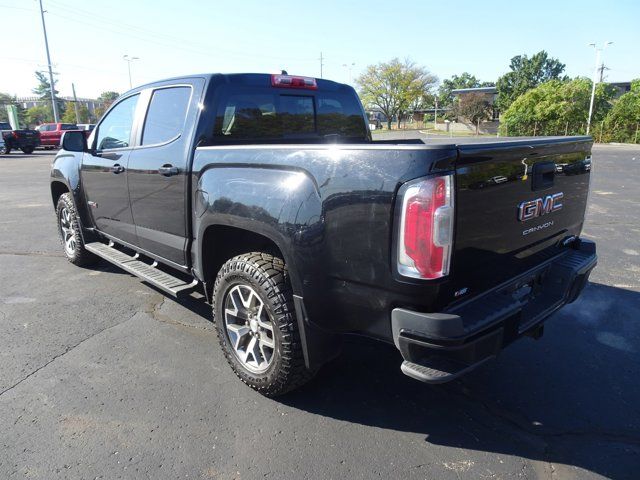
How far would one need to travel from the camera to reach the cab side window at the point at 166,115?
3.38 metres

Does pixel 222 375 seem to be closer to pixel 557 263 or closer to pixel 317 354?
pixel 317 354

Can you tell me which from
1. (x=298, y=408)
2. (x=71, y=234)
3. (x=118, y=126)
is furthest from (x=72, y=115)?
(x=298, y=408)

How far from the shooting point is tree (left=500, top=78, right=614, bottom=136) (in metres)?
39.0

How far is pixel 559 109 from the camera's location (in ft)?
128

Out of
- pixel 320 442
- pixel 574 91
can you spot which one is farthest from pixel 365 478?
pixel 574 91

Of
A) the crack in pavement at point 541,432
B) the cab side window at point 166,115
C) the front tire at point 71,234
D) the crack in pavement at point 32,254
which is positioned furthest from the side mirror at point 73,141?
the crack in pavement at point 541,432

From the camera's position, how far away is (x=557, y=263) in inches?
113

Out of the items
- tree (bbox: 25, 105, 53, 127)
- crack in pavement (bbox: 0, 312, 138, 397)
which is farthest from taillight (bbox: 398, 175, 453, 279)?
tree (bbox: 25, 105, 53, 127)

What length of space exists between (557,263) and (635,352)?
3.89ft

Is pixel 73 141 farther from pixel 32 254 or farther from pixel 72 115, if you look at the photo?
pixel 72 115

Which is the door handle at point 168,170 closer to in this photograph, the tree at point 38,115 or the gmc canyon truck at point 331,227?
the gmc canyon truck at point 331,227

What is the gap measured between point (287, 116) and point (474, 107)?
2330 inches

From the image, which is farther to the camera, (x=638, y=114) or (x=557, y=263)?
(x=638, y=114)

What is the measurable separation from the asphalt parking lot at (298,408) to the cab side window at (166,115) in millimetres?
1579
